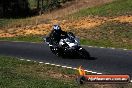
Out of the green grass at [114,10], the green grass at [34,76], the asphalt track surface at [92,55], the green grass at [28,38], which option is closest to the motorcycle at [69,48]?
the asphalt track surface at [92,55]

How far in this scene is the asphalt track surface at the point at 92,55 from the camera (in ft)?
61.9

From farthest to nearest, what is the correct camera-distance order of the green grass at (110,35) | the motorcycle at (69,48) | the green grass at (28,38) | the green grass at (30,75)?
the green grass at (28,38), the green grass at (110,35), the motorcycle at (69,48), the green grass at (30,75)

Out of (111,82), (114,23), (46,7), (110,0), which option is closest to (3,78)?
(111,82)

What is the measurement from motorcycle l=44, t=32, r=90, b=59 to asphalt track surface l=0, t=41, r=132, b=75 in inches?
14.9

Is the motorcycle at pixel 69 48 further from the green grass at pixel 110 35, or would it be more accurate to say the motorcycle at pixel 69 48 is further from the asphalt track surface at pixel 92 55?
the green grass at pixel 110 35

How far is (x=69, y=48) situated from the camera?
22656mm

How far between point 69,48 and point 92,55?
1585 mm

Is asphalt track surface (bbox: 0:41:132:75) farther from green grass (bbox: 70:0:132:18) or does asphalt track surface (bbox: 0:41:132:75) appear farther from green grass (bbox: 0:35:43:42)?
green grass (bbox: 70:0:132:18)

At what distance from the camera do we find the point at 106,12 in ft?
150

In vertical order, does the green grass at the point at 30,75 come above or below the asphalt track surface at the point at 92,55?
above

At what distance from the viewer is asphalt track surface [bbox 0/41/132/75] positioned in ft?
61.9

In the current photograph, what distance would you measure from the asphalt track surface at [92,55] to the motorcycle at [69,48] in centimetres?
38

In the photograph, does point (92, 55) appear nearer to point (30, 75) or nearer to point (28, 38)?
point (30, 75)

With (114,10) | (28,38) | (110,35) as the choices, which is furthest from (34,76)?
(114,10)
